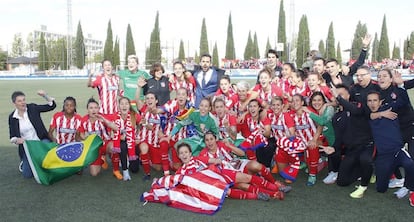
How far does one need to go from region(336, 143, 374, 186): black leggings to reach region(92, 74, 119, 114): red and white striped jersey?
158 inches

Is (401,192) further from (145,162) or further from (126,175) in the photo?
(126,175)

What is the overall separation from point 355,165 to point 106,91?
14.0ft

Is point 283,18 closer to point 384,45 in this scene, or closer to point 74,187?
point 384,45

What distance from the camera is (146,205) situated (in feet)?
13.8

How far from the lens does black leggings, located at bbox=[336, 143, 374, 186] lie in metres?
4.56

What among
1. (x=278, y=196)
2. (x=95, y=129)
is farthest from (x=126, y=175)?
(x=278, y=196)

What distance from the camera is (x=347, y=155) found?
4.89m

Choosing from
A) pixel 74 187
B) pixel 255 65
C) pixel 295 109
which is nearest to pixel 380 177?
pixel 295 109

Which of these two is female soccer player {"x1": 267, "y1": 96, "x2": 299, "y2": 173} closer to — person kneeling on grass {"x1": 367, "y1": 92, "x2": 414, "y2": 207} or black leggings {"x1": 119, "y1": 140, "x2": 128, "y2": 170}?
person kneeling on grass {"x1": 367, "y1": 92, "x2": 414, "y2": 207}

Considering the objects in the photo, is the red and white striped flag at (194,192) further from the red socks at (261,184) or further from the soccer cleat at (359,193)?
the soccer cleat at (359,193)

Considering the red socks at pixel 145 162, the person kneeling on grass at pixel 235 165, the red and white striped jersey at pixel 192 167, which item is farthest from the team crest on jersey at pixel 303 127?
the red socks at pixel 145 162

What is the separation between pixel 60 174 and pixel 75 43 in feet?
177

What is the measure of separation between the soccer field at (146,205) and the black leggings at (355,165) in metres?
0.12

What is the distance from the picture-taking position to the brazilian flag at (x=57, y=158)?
16.4 feet
